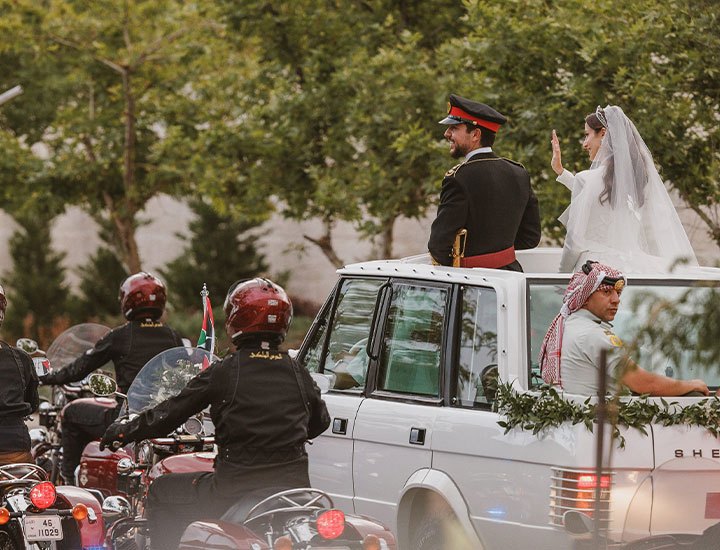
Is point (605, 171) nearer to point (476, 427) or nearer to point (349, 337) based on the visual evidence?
point (349, 337)

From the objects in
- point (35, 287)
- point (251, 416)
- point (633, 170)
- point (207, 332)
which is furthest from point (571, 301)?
point (35, 287)

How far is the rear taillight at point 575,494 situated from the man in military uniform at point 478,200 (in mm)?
1934

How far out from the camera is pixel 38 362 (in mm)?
7844

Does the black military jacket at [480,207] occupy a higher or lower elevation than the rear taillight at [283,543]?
higher

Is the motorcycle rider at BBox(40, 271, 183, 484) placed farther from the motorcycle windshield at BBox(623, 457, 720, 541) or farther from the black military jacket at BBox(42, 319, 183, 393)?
the motorcycle windshield at BBox(623, 457, 720, 541)

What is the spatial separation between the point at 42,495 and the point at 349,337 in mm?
1985

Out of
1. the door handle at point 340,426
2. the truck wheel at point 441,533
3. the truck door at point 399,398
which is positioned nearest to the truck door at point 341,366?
the door handle at point 340,426

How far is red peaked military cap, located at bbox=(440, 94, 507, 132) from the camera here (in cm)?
798

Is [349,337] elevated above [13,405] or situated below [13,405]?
above

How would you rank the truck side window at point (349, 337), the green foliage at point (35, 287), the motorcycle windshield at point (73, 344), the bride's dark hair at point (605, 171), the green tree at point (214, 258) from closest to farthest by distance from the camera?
the truck side window at point (349, 337)
the bride's dark hair at point (605, 171)
the motorcycle windshield at point (73, 344)
the green tree at point (214, 258)
the green foliage at point (35, 287)

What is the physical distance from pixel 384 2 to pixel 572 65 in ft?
17.5

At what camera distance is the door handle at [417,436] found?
675cm

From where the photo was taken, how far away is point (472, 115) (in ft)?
26.3

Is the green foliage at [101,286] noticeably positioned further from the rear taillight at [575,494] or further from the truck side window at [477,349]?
the rear taillight at [575,494]
